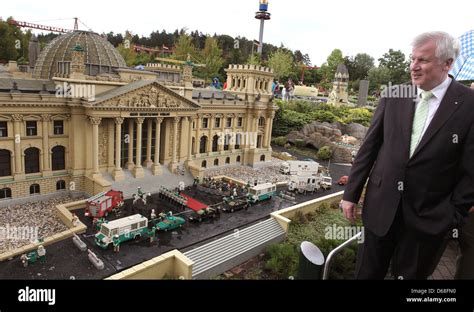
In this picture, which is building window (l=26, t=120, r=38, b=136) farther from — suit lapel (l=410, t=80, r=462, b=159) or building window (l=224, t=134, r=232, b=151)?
suit lapel (l=410, t=80, r=462, b=159)

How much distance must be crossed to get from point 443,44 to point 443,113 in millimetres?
1029

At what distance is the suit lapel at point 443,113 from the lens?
509 centimetres

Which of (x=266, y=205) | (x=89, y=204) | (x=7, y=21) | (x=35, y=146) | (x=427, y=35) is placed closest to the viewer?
(x=427, y=35)

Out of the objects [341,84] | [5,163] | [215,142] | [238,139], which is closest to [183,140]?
[215,142]

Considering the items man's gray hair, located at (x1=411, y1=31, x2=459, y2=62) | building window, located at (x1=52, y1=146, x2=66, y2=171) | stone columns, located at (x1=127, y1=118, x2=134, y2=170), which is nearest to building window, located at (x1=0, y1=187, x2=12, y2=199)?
building window, located at (x1=52, y1=146, x2=66, y2=171)

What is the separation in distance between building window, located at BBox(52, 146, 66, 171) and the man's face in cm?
3376

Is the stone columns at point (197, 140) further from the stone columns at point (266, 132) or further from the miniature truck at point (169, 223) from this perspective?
the miniature truck at point (169, 223)

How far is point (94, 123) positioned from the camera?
1241 inches

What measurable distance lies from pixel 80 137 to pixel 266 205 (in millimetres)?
19664

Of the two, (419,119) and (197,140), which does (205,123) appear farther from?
(419,119)

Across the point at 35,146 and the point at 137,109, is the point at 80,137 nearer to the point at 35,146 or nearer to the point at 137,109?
the point at 35,146

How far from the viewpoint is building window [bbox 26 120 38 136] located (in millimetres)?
30078

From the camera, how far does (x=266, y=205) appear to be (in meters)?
33.1

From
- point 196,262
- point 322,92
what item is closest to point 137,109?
point 196,262
